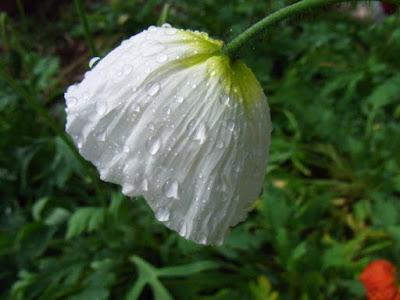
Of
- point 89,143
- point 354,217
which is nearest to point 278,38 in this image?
point 354,217

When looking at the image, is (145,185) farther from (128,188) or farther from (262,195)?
(262,195)

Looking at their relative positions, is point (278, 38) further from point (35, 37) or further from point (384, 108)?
point (35, 37)

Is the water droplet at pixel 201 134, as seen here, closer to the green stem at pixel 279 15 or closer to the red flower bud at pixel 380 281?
the green stem at pixel 279 15

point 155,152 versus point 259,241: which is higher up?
point 155,152

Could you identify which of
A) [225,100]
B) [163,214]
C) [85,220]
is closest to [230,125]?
[225,100]

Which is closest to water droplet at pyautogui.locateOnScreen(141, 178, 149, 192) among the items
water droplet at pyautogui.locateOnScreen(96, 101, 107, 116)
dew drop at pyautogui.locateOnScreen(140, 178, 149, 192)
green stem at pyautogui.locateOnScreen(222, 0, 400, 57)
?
dew drop at pyautogui.locateOnScreen(140, 178, 149, 192)

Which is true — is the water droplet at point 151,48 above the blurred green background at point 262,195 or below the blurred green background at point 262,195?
above

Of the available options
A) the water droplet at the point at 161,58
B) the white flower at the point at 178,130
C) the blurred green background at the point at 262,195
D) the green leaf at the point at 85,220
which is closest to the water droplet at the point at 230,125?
the white flower at the point at 178,130
